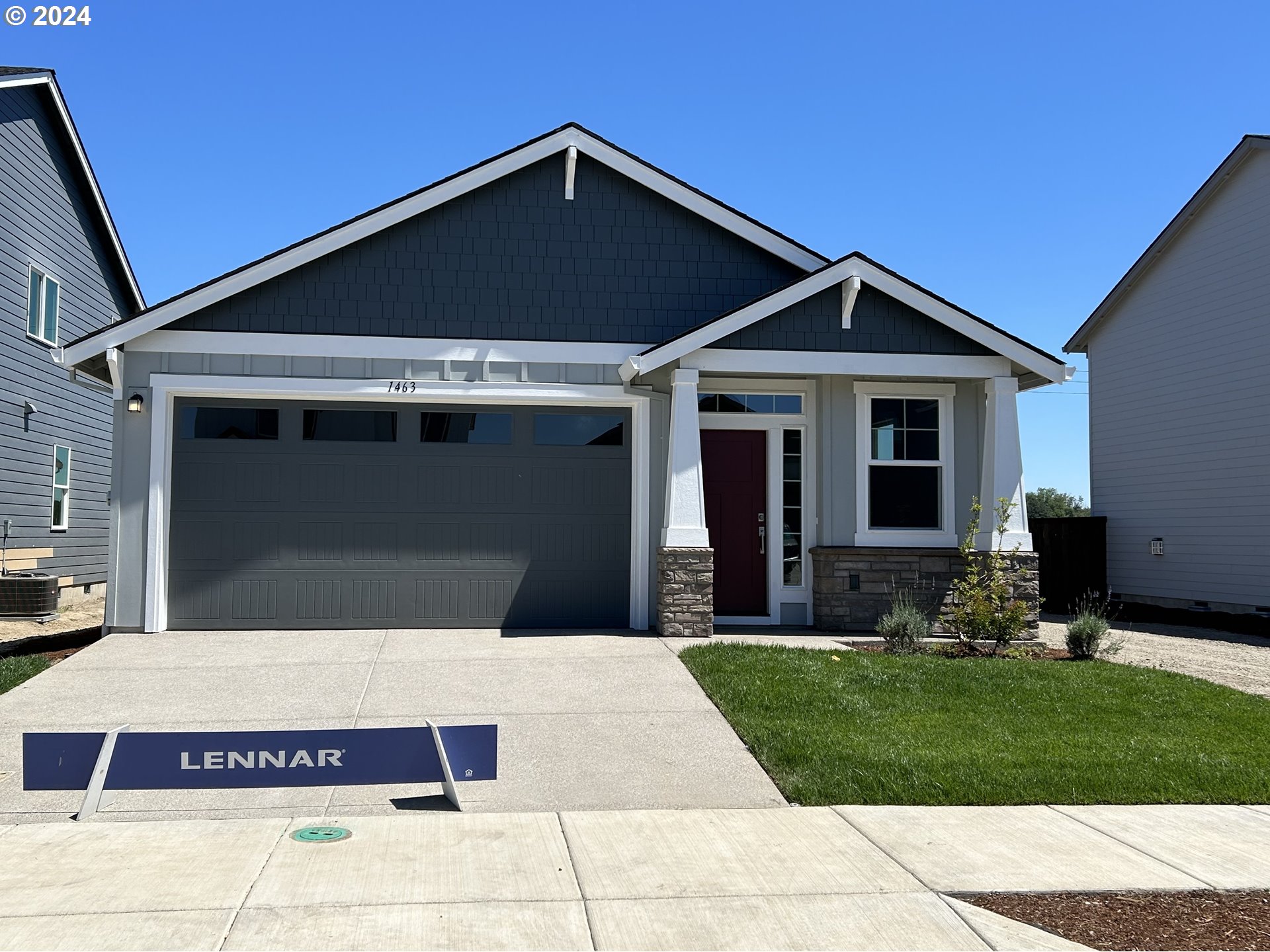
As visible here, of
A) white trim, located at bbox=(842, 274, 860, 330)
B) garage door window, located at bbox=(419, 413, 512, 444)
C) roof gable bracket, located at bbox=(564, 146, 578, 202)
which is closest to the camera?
white trim, located at bbox=(842, 274, 860, 330)

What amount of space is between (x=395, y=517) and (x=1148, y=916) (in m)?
9.05

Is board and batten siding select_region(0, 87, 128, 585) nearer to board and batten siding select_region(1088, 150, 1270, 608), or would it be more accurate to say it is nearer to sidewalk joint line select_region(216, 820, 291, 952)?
sidewalk joint line select_region(216, 820, 291, 952)

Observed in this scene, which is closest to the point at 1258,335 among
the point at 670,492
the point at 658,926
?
the point at 670,492

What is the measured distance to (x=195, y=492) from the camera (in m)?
12.1

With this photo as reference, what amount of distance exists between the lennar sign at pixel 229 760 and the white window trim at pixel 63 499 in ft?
43.6

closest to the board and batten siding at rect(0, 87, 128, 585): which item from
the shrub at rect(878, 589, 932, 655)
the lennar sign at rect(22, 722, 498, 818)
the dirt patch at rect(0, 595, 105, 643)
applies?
the dirt patch at rect(0, 595, 105, 643)

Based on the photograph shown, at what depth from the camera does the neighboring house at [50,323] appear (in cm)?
1648

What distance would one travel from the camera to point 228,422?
484 inches

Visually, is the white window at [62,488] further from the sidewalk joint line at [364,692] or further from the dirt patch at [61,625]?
the sidewalk joint line at [364,692]

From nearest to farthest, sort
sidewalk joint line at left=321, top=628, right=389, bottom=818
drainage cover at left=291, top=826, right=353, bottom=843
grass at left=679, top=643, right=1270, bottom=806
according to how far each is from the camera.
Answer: drainage cover at left=291, top=826, right=353, bottom=843
sidewalk joint line at left=321, top=628, right=389, bottom=818
grass at left=679, top=643, right=1270, bottom=806

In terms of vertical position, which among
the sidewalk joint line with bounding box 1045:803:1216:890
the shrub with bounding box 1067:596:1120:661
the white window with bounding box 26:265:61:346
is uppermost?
the white window with bounding box 26:265:61:346

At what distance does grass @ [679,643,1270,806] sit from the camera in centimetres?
673

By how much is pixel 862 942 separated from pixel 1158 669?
7641 millimetres

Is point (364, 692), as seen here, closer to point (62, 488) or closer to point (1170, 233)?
point (62, 488)
